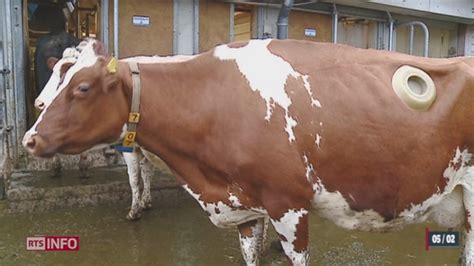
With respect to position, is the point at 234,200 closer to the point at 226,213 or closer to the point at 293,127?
the point at 226,213

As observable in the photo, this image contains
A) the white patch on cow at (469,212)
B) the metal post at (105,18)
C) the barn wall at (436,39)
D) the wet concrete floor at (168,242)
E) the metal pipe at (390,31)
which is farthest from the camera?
the barn wall at (436,39)

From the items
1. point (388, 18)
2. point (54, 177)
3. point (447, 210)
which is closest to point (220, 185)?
point (447, 210)

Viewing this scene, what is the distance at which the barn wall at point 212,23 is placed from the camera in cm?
630

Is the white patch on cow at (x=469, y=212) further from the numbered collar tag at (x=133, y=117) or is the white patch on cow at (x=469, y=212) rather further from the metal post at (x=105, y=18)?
the metal post at (x=105, y=18)

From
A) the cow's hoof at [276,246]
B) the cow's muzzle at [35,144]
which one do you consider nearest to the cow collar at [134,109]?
the cow's muzzle at [35,144]

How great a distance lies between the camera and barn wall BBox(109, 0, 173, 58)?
5.86 metres

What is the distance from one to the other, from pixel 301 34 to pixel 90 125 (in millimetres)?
5631

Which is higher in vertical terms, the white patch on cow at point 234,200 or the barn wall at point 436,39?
the barn wall at point 436,39

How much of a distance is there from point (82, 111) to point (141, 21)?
421 centimetres

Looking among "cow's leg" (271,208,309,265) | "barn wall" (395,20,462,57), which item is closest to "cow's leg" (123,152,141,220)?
"cow's leg" (271,208,309,265)

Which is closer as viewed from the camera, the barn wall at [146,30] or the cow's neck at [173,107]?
the cow's neck at [173,107]

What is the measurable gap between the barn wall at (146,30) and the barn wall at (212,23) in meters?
0.44

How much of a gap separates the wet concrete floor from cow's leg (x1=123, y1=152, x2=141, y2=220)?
9 centimetres

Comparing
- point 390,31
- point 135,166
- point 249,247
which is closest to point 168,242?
point 135,166
